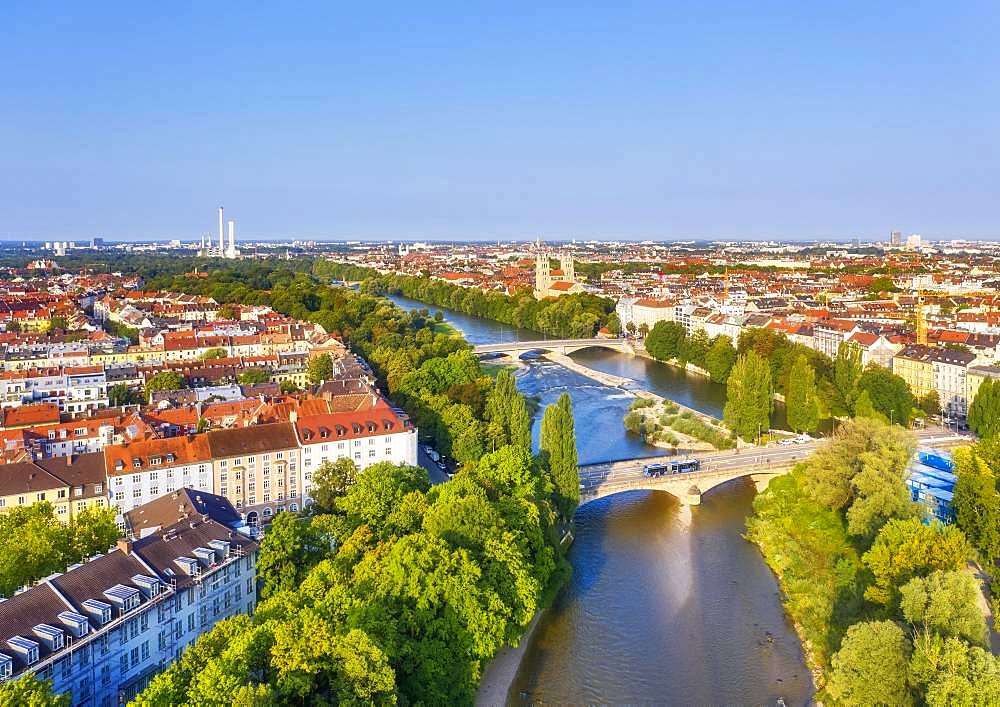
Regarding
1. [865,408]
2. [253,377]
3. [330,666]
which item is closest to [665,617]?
→ [330,666]

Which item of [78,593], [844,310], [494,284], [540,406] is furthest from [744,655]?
[494,284]

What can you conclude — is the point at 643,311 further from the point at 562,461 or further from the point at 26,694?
the point at 26,694

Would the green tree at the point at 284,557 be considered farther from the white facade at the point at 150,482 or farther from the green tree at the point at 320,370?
the green tree at the point at 320,370

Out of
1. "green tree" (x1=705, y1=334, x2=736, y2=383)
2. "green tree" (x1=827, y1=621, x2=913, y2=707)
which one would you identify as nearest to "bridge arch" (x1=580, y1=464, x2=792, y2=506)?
"green tree" (x1=827, y1=621, x2=913, y2=707)

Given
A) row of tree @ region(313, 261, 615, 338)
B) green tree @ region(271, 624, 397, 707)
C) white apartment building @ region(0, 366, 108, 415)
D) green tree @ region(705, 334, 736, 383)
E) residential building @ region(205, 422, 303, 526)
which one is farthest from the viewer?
row of tree @ region(313, 261, 615, 338)

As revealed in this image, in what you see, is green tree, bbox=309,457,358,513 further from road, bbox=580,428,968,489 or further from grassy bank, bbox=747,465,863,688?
grassy bank, bbox=747,465,863,688

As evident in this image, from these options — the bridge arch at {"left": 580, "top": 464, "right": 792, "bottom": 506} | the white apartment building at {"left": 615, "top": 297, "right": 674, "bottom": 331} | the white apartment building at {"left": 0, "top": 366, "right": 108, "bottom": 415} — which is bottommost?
the bridge arch at {"left": 580, "top": 464, "right": 792, "bottom": 506}

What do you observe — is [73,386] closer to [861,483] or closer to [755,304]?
[861,483]

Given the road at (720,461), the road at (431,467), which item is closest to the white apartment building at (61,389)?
the road at (431,467)
